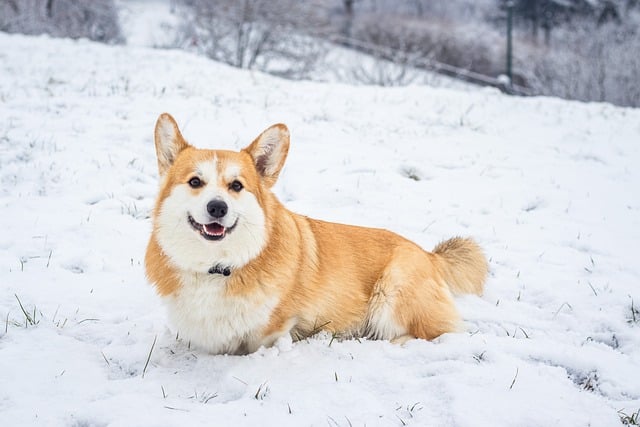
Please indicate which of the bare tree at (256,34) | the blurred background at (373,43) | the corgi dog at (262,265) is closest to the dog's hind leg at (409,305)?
the corgi dog at (262,265)

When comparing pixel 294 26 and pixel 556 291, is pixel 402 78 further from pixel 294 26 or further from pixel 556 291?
pixel 556 291

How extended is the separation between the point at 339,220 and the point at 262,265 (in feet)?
7.17

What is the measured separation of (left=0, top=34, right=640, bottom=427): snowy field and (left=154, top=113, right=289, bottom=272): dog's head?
61 cm

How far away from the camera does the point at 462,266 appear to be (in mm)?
3658

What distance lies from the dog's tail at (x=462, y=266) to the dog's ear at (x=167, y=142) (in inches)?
81.8

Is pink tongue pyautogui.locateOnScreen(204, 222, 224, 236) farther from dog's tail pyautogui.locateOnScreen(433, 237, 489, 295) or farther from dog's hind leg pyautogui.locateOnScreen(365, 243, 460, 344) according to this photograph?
dog's tail pyautogui.locateOnScreen(433, 237, 489, 295)

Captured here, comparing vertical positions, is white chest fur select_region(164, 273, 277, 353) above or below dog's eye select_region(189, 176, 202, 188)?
below

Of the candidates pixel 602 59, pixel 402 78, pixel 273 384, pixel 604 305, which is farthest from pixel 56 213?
pixel 602 59

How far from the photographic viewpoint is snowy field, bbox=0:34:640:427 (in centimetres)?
233

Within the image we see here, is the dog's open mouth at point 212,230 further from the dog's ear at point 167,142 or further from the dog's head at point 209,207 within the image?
the dog's ear at point 167,142

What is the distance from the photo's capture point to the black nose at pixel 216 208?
100 inches

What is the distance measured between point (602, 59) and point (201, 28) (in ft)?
48.3

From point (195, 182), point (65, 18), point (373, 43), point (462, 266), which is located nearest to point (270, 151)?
point (195, 182)

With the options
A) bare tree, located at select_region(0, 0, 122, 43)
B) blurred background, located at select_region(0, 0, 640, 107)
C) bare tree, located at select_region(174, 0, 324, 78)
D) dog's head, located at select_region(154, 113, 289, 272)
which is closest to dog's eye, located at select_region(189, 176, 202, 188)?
dog's head, located at select_region(154, 113, 289, 272)
